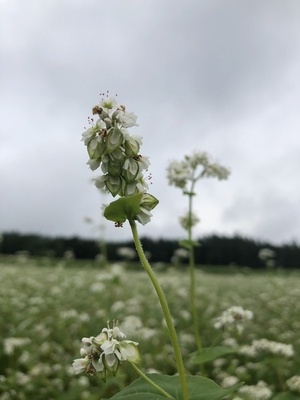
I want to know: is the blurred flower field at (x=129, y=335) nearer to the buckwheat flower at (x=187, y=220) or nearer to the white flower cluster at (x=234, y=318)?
the white flower cluster at (x=234, y=318)

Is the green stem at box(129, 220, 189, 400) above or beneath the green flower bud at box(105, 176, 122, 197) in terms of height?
beneath

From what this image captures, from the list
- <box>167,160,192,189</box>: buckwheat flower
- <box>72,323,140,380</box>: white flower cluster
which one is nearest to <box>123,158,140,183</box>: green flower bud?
<box>72,323,140,380</box>: white flower cluster

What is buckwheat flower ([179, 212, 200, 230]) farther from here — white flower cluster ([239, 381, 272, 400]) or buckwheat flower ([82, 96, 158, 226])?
buckwheat flower ([82, 96, 158, 226])

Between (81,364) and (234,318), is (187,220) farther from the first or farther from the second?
(81,364)

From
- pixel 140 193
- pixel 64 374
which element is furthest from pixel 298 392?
pixel 64 374

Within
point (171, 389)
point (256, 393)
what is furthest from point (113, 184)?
point (256, 393)
